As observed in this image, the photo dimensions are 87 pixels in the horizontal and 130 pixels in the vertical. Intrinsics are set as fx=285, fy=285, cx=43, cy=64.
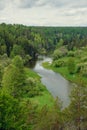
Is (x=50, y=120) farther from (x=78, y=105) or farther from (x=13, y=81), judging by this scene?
(x=13, y=81)

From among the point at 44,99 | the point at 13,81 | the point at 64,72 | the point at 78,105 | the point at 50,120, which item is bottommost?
the point at 64,72

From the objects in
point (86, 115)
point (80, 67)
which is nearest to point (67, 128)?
point (86, 115)

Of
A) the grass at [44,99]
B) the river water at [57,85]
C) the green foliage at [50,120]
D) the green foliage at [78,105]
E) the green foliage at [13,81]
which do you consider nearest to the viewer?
the green foliage at [50,120]

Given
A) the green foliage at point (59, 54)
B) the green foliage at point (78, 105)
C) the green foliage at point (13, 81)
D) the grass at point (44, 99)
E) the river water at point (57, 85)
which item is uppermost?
the green foliage at point (78, 105)

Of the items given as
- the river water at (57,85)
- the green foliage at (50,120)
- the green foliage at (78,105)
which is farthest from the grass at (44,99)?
the green foliage at (78,105)

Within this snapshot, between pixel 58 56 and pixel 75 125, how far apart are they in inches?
4520

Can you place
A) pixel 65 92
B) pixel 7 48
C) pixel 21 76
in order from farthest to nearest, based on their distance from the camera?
pixel 7 48 < pixel 65 92 < pixel 21 76

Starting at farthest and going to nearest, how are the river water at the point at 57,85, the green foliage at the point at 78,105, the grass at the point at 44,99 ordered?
the river water at the point at 57,85 < the grass at the point at 44,99 < the green foliage at the point at 78,105

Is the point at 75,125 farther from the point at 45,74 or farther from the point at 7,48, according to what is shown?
the point at 7,48

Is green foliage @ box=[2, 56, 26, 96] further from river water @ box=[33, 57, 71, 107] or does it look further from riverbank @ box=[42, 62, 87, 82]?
riverbank @ box=[42, 62, 87, 82]

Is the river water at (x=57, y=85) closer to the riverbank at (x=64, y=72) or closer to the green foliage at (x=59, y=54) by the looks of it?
the riverbank at (x=64, y=72)

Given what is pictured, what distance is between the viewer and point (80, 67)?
107m

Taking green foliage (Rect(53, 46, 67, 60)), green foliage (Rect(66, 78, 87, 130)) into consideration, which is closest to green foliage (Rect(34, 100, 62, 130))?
green foliage (Rect(66, 78, 87, 130))

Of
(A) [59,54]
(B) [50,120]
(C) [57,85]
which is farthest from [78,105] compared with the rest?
(A) [59,54]
